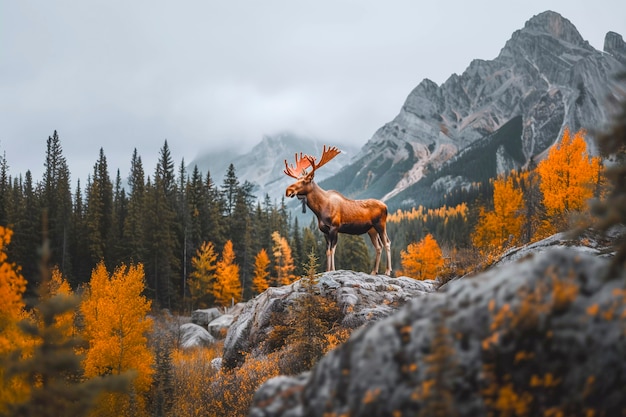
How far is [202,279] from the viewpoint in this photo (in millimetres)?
47562

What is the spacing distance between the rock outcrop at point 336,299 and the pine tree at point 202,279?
110 feet

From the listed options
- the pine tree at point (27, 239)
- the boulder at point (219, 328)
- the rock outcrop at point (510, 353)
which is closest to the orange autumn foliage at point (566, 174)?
the rock outcrop at point (510, 353)

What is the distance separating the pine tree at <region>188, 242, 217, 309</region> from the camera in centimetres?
4726

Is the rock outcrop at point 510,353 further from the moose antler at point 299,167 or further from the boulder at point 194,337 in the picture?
the boulder at point 194,337

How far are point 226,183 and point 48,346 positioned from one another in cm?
5921

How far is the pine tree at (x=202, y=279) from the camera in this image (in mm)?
47263

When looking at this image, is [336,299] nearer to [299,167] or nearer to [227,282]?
[299,167]

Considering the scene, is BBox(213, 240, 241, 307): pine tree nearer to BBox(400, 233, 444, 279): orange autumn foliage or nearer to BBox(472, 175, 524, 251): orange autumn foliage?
BBox(400, 233, 444, 279): orange autumn foliage

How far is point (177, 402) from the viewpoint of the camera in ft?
48.7

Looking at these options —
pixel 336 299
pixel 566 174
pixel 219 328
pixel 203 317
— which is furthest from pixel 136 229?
pixel 566 174

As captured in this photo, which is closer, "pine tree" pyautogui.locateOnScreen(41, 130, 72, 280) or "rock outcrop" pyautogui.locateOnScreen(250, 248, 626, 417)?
"rock outcrop" pyautogui.locateOnScreen(250, 248, 626, 417)

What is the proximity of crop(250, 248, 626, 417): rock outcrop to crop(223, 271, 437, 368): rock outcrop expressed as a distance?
9226 millimetres

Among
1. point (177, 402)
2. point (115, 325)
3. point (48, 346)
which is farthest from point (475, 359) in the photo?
point (115, 325)

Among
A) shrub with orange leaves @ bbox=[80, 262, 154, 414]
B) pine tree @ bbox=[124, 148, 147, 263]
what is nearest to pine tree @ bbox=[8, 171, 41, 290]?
pine tree @ bbox=[124, 148, 147, 263]
